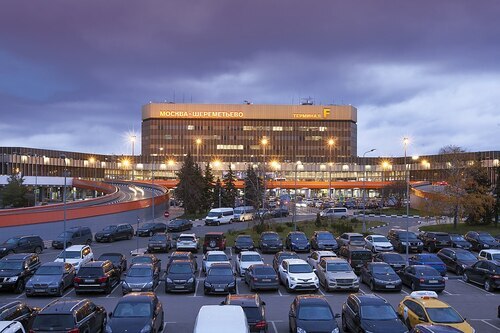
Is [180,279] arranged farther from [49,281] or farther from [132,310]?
[132,310]

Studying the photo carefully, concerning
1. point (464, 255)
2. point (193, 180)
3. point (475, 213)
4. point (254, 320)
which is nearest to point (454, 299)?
point (464, 255)

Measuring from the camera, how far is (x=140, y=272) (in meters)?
24.9

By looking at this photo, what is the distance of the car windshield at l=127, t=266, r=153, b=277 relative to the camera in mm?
24678

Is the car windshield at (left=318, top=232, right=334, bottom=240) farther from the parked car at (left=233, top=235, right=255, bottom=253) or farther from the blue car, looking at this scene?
the blue car

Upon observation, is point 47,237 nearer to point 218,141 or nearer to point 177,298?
point 177,298

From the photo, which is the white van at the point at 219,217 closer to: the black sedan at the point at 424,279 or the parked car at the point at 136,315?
the black sedan at the point at 424,279

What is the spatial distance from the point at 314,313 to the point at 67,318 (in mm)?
7817

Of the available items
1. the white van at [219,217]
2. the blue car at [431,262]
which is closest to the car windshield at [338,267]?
the blue car at [431,262]

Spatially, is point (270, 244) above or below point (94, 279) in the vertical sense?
below

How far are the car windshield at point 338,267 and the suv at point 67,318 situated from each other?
13145 millimetres

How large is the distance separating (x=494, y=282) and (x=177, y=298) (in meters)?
16.2

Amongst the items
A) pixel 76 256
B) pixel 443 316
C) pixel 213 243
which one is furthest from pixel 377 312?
pixel 213 243

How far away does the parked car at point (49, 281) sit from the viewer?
78.4ft

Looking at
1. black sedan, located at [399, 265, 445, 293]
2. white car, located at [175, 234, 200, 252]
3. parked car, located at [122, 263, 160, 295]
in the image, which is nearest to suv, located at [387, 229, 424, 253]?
black sedan, located at [399, 265, 445, 293]
